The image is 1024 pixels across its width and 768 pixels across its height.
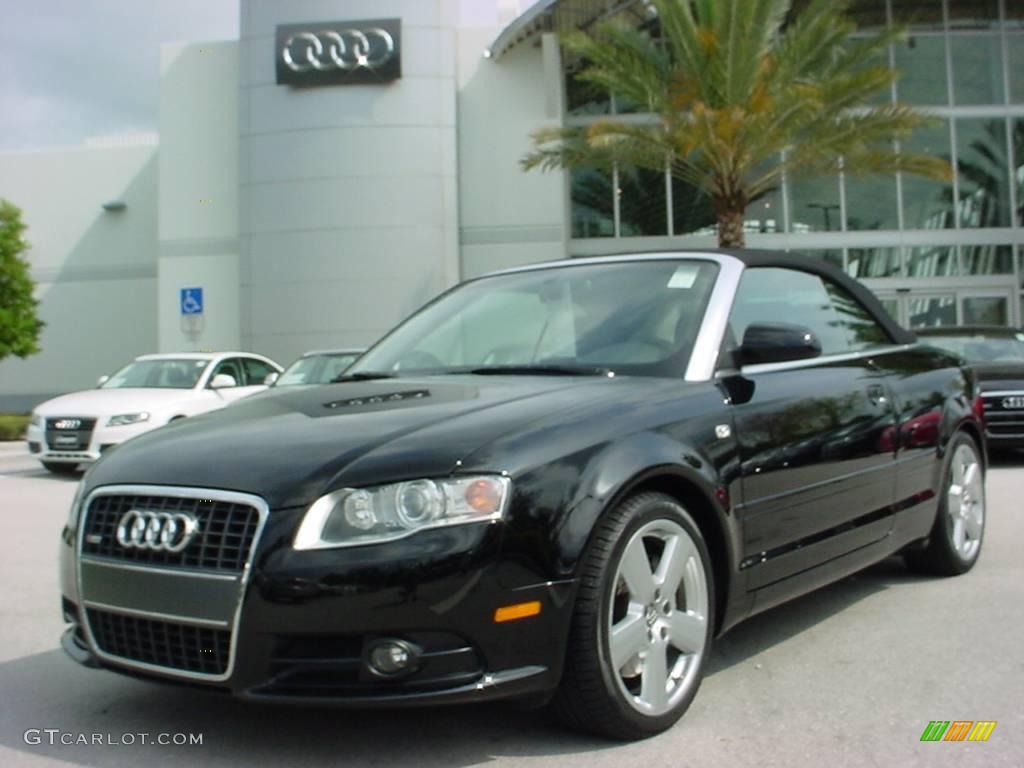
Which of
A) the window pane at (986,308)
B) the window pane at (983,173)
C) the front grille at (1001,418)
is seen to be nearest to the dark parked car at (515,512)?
the front grille at (1001,418)

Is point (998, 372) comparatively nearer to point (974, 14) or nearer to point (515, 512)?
point (515, 512)

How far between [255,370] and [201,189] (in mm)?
13156

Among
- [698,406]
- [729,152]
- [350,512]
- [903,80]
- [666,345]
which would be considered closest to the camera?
[350,512]

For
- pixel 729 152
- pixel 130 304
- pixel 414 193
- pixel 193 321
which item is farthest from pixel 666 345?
pixel 130 304

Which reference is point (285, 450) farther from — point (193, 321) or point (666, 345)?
point (193, 321)

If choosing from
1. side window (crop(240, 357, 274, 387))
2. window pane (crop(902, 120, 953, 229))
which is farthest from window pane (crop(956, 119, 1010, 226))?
side window (crop(240, 357, 274, 387))

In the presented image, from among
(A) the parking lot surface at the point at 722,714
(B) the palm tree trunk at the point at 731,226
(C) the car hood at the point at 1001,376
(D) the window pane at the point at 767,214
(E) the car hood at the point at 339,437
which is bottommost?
(A) the parking lot surface at the point at 722,714

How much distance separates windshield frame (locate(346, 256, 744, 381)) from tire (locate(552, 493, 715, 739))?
1.94ft

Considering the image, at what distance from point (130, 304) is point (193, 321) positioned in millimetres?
10949

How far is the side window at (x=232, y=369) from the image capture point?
1479 cm

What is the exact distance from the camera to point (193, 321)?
2080cm

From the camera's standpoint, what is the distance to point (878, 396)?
15.5ft

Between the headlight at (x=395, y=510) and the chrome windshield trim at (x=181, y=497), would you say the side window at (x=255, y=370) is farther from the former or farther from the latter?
the headlight at (x=395, y=510)

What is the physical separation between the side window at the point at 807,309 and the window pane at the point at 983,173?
70.7 ft
